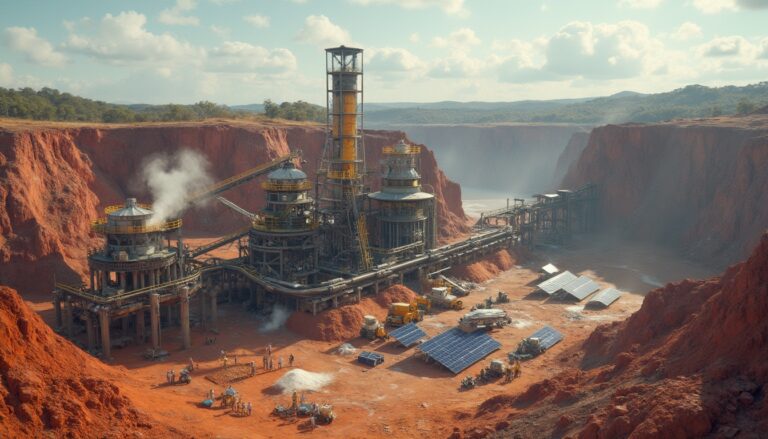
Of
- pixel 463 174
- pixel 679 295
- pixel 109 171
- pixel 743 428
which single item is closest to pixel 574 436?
pixel 743 428

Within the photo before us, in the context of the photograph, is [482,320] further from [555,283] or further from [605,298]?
[555,283]

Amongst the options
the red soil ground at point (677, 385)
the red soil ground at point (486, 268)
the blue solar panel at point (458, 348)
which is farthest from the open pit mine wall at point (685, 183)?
the red soil ground at point (677, 385)

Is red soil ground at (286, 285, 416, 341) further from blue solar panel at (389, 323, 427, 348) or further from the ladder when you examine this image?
the ladder

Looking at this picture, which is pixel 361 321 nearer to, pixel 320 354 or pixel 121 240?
pixel 320 354

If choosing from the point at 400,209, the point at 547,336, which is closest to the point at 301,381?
the point at 547,336

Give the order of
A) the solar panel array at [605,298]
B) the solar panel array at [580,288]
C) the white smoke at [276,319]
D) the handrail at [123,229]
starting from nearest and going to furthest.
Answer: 1. the handrail at [123,229]
2. the white smoke at [276,319]
3. the solar panel array at [605,298]
4. the solar panel array at [580,288]

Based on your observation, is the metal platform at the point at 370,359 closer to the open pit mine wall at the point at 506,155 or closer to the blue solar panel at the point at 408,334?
the blue solar panel at the point at 408,334

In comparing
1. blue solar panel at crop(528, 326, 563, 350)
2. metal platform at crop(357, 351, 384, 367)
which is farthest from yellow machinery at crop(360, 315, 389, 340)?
blue solar panel at crop(528, 326, 563, 350)
